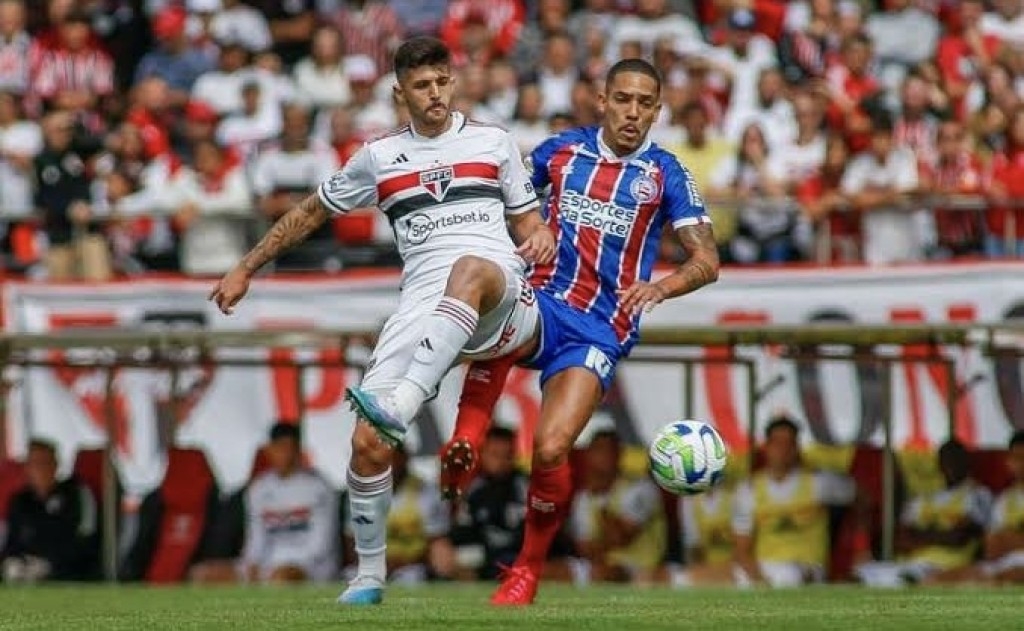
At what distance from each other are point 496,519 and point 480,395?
7.41 m

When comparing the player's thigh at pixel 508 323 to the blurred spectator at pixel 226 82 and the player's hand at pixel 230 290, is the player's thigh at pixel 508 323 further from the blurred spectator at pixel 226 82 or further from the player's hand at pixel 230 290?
the blurred spectator at pixel 226 82

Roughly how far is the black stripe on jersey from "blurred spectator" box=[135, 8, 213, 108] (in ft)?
44.4

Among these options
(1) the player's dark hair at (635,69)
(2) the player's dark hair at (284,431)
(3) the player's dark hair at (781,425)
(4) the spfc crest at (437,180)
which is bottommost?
(2) the player's dark hair at (284,431)

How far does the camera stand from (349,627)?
10430 mm

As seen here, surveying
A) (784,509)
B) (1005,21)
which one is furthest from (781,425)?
(1005,21)

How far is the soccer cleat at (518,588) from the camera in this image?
1230cm

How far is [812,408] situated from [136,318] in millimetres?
5695

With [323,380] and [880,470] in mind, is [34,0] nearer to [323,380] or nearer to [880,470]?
[323,380]

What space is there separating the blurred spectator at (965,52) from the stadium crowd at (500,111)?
0.08ft

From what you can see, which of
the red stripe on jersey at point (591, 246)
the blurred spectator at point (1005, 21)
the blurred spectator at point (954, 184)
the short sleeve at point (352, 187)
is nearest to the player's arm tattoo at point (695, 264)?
the red stripe on jersey at point (591, 246)

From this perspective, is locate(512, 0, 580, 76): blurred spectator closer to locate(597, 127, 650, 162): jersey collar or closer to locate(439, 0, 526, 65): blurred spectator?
locate(439, 0, 526, 65): blurred spectator

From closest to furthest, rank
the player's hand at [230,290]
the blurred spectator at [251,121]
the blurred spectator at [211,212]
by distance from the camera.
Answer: the player's hand at [230,290]
the blurred spectator at [211,212]
the blurred spectator at [251,121]

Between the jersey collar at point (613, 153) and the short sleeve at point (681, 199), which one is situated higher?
the jersey collar at point (613, 153)

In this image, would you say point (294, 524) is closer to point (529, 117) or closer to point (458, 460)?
point (529, 117)
